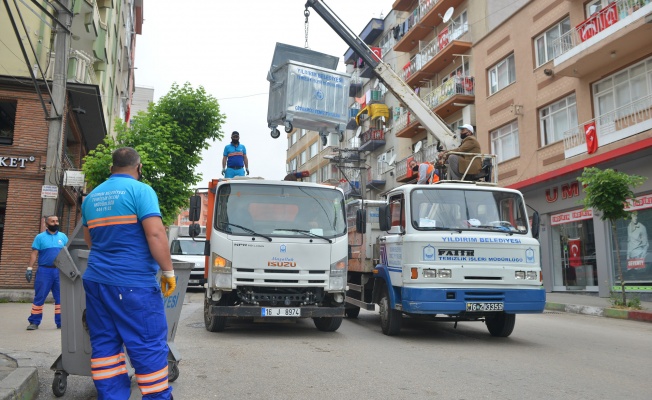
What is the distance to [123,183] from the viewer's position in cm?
405

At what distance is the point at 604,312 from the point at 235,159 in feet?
31.9

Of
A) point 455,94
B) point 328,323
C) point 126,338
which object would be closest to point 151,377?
point 126,338

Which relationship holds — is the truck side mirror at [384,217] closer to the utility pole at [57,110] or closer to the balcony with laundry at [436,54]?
the utility pole at [57,110]

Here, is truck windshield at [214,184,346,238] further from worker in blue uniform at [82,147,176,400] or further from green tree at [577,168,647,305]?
green tree at [577,168,647,305]

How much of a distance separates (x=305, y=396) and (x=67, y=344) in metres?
2.04

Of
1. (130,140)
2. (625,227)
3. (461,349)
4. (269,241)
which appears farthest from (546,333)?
(130,140)

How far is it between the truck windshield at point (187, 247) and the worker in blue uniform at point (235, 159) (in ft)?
35.2

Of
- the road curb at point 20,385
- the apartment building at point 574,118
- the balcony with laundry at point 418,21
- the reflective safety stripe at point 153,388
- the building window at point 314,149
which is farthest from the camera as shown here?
the building window at point 314,149

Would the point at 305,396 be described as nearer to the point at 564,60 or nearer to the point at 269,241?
the point at 269,241

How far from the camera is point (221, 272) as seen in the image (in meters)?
8.38

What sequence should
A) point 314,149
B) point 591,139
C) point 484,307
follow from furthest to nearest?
point 314,149, point 591,139, point 484,307

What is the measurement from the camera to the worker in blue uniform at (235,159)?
11.5m

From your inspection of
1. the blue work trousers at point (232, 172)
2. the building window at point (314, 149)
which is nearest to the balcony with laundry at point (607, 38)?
the blue work trousers at point (232, 172)

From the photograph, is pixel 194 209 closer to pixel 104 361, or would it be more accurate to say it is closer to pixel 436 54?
pixel 104 361
